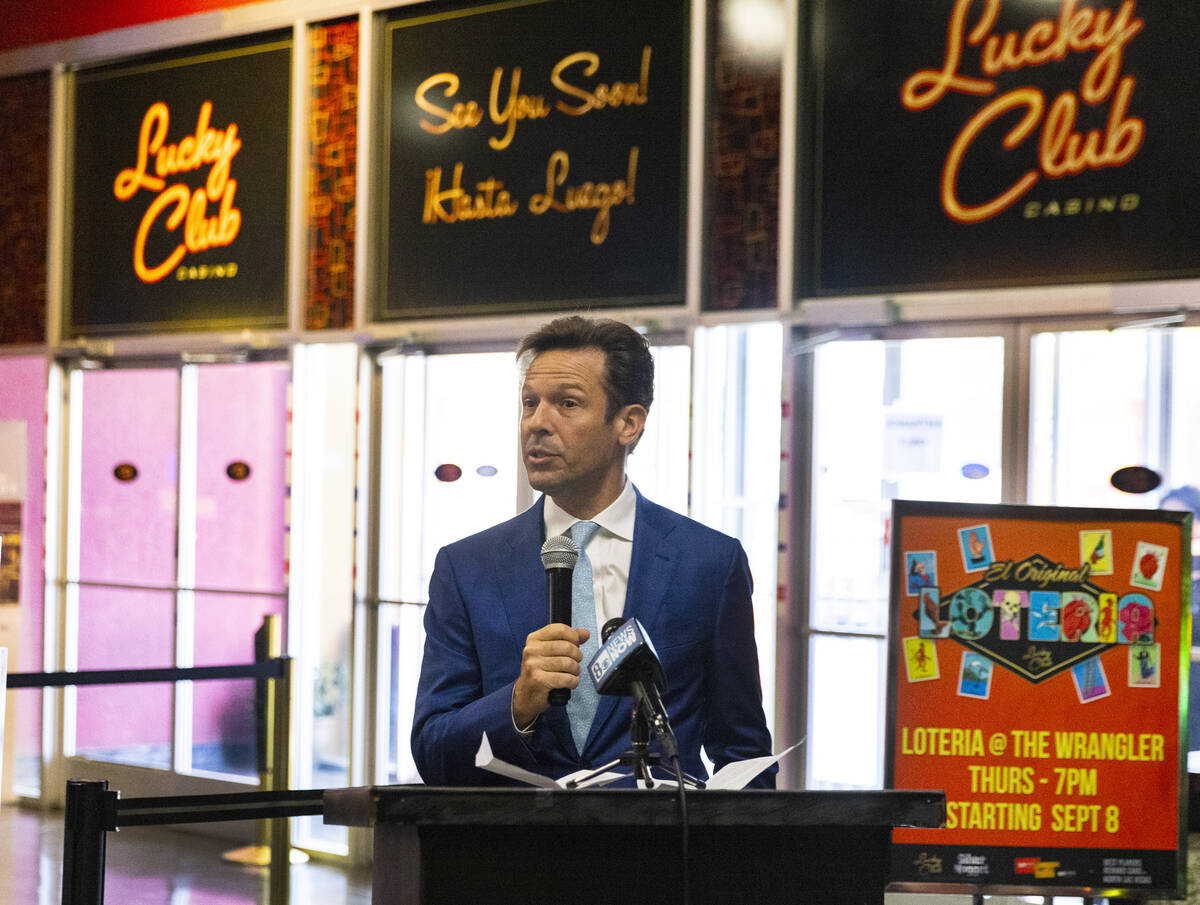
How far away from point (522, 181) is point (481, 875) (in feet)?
13.5

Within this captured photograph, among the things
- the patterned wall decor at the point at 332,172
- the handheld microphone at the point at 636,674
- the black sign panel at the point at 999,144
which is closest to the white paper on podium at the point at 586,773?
the handheld microphone at the point at 636,674

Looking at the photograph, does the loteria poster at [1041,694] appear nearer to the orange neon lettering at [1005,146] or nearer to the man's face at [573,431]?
the orange neon lettering at [1005,146]

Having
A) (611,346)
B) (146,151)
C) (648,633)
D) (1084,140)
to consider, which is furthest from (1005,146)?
(146,151)

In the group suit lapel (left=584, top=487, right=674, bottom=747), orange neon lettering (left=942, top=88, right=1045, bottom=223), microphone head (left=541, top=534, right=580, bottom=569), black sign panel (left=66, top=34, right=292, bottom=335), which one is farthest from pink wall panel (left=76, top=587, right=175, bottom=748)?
microphone head (left=541, top=534, right=580, bottom=569)

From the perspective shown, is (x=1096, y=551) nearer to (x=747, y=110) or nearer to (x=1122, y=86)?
(x=1122, y=86)

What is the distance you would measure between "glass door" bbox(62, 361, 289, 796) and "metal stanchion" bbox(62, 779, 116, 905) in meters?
3.43

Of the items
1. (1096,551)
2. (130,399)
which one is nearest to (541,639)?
(1096,551)

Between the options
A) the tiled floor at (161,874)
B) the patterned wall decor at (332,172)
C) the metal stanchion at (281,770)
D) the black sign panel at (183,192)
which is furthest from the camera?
the black sign panel at (183,192)

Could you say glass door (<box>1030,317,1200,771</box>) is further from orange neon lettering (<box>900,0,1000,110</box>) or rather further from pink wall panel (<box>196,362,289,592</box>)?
pink wall panel (<box>196,362,289,592</box>)

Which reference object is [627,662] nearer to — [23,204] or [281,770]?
[281,770]

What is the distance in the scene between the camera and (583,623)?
1.98 metres

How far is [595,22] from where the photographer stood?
518 centimetres

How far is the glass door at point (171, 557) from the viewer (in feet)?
20.5

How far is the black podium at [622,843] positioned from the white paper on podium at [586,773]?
6cm
